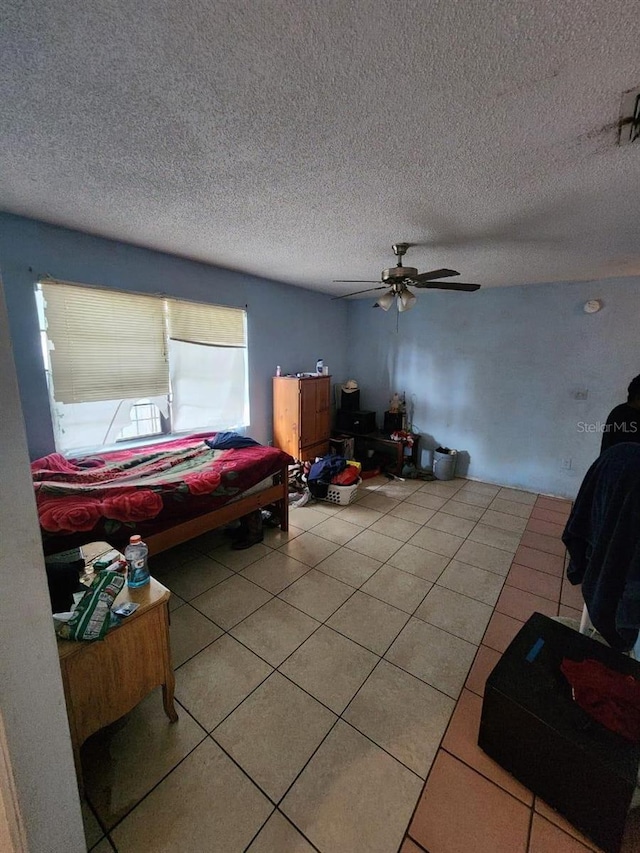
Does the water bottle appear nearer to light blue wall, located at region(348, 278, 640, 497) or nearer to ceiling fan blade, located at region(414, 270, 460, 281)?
ceiling fan blade, located at region(414, 270, 460, 281)

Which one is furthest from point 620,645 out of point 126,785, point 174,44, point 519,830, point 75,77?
point 75,77

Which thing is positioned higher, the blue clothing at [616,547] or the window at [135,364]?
the window at [135,364]

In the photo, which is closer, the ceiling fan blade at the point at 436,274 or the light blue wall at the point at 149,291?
the ceiling fan blade at the point at 436,274

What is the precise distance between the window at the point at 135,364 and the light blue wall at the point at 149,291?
3.3 inches

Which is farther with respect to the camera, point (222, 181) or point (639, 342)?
point (639, 342)

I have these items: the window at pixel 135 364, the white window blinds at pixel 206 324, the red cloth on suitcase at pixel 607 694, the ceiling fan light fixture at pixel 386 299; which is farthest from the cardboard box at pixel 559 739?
the white window blinds at pixel 206 324

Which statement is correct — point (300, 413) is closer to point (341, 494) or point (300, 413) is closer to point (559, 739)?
point (341, 494)

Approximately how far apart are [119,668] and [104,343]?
235cm

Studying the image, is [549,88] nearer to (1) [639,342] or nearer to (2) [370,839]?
(2) [370,839]

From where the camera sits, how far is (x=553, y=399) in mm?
3850

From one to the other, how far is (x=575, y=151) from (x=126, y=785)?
3052 mm

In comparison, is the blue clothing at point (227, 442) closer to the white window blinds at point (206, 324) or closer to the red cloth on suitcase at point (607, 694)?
the white window blinds at point (206, 324)

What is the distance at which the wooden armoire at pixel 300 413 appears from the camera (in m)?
3.95

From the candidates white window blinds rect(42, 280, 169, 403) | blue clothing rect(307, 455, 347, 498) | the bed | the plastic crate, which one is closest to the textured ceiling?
white window blinds rect(42, 280, 169, 403)
